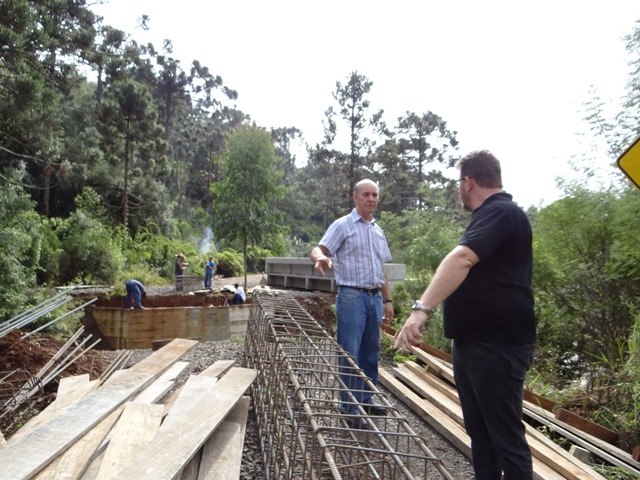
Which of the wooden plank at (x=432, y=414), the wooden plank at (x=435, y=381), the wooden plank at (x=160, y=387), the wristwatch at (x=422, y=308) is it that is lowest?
the wooden plank at (x=432, y=414)

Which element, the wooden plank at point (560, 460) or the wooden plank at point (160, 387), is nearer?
the wooden plank at point (560, 460)

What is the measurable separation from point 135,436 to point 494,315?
79.9 inches

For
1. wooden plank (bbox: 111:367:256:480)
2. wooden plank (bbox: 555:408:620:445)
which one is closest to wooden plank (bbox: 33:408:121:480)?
wooden plank (bbox: 111:367:256:480)

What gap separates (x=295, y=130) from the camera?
8188cm

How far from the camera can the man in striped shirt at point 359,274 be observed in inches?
166

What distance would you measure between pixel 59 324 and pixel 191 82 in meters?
50.9

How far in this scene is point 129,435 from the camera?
9.76 feet

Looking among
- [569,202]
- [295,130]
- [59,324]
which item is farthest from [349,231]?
[295,130]

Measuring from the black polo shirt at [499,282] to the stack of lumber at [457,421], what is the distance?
1.41m

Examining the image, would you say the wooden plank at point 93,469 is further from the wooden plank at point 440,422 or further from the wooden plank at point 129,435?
the wooden plank at point 440,422

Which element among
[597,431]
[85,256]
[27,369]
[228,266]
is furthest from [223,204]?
[597,431]

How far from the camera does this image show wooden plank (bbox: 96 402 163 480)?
260 cm

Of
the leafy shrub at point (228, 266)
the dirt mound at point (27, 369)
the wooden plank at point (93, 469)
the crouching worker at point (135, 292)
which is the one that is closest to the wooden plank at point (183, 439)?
the wooden plank at point (93, 469)

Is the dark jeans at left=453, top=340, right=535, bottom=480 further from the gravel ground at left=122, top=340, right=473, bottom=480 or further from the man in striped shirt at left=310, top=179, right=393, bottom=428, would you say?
the man in striped shirt at left=310, top=179, right=393, bottom=428
